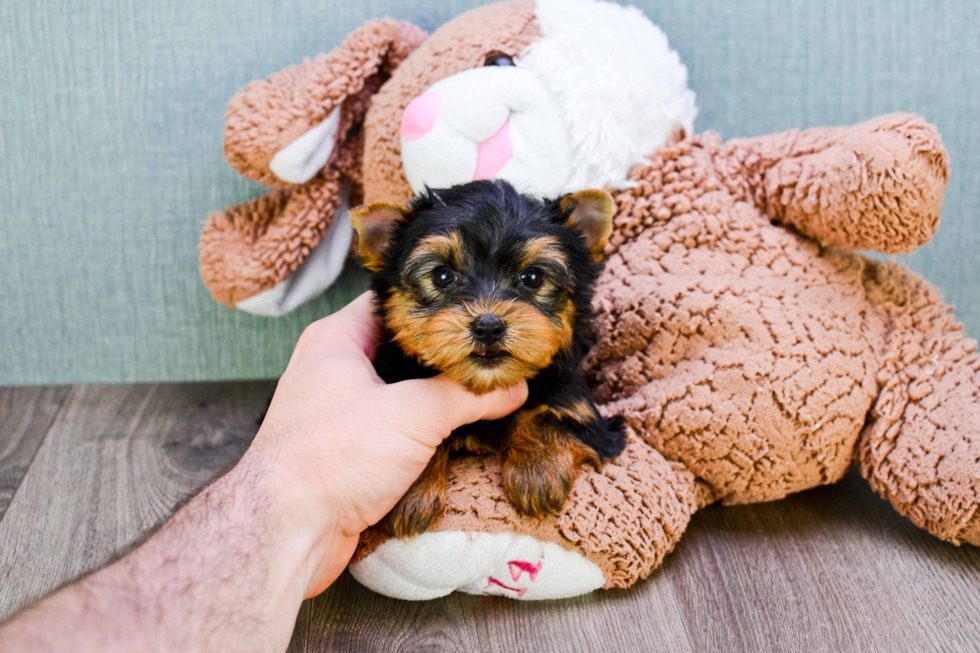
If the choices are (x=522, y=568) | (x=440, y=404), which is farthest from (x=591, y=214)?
(x=522, y=568)

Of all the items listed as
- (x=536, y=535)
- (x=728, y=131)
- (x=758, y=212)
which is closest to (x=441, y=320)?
(x=536, y=535)

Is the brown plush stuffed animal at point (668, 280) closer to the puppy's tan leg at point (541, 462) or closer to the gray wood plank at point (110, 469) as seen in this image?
the puppy's tan leg at point (541, 462)

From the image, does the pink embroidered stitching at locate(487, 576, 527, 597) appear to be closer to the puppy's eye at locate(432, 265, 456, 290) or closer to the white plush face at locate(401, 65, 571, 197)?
the puppy's eye at locate(432, 265, 456, 290)

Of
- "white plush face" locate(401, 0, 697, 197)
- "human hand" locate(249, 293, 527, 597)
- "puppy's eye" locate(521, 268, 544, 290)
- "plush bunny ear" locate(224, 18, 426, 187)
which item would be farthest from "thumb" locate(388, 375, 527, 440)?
"plush bunny ear" locate(224, 18, 426, 187)

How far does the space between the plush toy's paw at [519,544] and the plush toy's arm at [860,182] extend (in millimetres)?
940

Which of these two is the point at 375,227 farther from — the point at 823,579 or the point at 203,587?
the point at 823,579

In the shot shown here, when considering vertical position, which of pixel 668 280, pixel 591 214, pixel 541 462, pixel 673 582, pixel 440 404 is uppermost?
pixel 591 214

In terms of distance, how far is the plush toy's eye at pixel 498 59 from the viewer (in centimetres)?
216

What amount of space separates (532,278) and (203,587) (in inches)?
38.1

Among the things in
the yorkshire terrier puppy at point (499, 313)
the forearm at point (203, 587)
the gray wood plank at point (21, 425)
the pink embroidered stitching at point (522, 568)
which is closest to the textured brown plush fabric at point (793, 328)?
the yorkshire terrier puppy at point (499, 313)

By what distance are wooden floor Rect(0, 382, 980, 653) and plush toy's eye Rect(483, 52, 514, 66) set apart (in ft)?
4.93

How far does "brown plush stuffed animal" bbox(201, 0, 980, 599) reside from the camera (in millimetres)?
1782

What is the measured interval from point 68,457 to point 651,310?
2.15 metres

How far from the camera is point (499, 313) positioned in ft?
5.21
